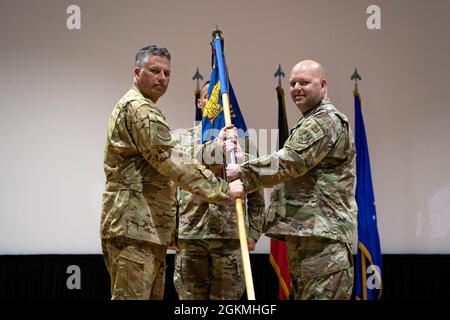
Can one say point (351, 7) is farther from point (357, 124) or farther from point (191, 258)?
point (191, 258)

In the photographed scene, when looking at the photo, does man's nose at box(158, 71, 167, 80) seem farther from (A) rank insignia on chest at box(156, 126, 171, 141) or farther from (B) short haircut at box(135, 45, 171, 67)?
(A) rank insignia on chest at box(156, 126, 171, 141)

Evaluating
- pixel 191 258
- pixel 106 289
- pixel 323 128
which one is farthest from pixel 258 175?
pixel 106 289

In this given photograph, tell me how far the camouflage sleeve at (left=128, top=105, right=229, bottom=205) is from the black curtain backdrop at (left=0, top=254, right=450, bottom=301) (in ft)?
7.61

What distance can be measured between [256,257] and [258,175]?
225 centimetres

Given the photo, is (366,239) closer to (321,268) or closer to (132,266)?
(321,268)

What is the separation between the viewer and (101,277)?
544 cm

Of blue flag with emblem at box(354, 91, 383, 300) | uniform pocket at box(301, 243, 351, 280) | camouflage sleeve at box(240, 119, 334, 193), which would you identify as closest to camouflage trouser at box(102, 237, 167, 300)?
camouflage sleeve at box(240, 119, 334, 193)

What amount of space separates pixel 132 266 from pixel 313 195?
98 cm

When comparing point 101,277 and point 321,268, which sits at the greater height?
point 321,268

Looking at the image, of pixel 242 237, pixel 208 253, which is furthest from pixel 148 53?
pixel 208 253

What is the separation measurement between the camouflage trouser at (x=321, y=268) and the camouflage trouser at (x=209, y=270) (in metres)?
0.61

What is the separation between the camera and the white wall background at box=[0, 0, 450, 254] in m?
5.55

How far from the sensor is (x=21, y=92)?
18.5 feet
